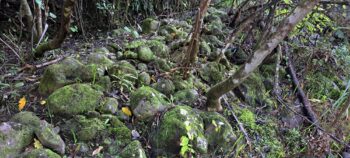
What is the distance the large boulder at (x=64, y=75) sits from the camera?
2426 millimetres

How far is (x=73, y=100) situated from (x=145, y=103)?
1.71 ft

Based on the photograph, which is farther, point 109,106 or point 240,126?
point 240,126

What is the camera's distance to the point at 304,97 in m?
3.33

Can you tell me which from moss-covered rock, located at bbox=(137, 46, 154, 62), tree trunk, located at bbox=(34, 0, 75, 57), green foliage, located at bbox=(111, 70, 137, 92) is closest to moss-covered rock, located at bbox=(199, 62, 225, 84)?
moss-covered rock, located at bbox=(137, 46, 154, 62)

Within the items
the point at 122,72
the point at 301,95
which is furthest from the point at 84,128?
the point at 301,95

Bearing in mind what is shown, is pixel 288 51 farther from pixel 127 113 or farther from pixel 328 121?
pixel 127 113

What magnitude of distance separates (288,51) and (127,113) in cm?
239

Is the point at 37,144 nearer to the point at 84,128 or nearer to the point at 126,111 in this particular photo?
the point at 84,128

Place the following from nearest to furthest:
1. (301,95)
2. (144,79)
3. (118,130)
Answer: (118,130)
(144,79)
(301,95)

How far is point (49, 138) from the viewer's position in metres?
1.97

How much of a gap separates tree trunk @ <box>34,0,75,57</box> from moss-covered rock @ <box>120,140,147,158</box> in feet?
3.80

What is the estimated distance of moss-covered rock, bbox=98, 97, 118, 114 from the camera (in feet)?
7.70

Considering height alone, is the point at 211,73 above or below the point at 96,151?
above

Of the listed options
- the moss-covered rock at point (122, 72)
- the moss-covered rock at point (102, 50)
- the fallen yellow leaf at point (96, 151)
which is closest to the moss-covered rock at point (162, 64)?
the moss-covered rock at point (122, 72)
